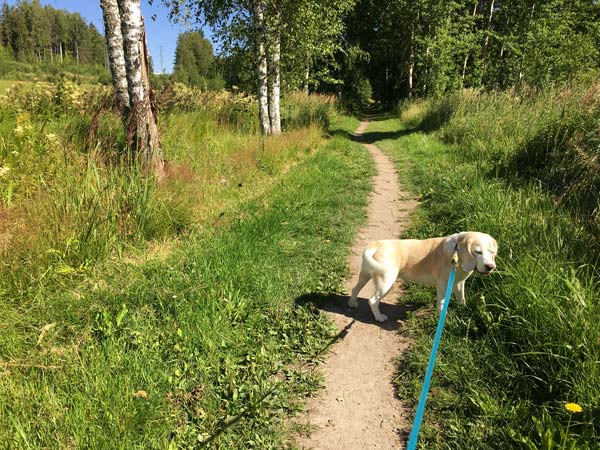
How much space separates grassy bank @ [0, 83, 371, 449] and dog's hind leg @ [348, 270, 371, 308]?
41 centimetres

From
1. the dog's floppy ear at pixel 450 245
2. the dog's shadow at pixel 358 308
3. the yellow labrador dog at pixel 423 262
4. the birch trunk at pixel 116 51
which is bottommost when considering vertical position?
the dog's shadow at pixel 358 308

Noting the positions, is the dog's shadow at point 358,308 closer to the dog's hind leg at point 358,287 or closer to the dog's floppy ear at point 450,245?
the dog's hind leg at point 358,287

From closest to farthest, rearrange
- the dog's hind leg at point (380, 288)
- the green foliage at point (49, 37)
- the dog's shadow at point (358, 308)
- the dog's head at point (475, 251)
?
the dog's head at point (475, 251) < the dog's hind leg at point (380, 288) < the dog's shadow at point (358, 308) < the green foliage at point (49, 37)

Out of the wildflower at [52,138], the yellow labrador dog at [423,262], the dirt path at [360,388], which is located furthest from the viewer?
the wildflower at [52,138]

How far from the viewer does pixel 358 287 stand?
3.70m

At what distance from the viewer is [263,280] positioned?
155 inches

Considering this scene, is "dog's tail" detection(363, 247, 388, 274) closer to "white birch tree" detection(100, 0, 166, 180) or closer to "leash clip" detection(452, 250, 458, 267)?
"leash clip" detection(452, 250, 458, 267)

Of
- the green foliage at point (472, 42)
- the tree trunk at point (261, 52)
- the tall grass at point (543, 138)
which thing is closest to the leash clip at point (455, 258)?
the tall grass at point (543, 138)

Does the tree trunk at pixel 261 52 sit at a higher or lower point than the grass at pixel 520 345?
higher

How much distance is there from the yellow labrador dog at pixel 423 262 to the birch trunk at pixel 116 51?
4358 mm

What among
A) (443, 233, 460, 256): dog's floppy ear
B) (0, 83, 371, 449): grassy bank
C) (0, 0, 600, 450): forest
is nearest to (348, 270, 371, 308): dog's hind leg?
(0, 0, 600, 450): forest

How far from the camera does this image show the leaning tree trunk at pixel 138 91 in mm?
5016

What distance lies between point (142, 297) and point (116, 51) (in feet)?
14.3

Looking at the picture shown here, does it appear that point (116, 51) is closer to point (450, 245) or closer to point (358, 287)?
point (358, 287)
